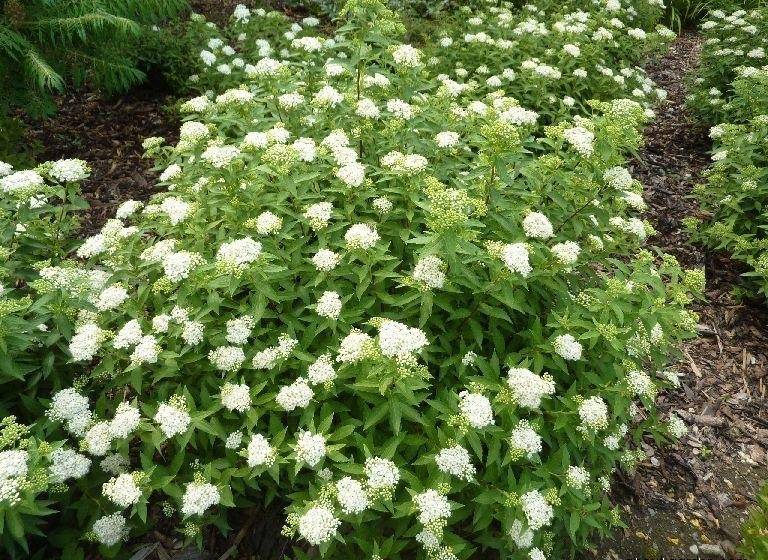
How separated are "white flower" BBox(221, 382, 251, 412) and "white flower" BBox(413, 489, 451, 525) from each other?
1.18 m

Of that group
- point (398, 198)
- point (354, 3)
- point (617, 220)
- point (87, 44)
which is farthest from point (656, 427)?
point (87, 44)

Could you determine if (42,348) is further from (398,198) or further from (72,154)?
(72,154)

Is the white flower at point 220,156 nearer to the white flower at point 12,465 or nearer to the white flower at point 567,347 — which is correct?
the white flower at point 12,465

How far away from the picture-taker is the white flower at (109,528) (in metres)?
3.32

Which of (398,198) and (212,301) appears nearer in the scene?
(212,301)

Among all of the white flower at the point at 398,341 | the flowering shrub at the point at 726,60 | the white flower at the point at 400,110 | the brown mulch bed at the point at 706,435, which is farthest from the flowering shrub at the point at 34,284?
the flowering shrub at the point at 726,60

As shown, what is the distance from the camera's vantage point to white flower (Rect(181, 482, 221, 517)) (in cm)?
307

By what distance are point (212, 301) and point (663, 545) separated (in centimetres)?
421

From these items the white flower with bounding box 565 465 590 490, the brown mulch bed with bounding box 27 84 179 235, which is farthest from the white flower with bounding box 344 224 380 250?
the brown mulch bed with bounding box 27 84 179 235

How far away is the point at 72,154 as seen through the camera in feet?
24.2

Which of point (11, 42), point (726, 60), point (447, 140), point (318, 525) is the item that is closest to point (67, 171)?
point (11, 42)

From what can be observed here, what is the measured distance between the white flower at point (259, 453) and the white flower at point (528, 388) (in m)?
1.54

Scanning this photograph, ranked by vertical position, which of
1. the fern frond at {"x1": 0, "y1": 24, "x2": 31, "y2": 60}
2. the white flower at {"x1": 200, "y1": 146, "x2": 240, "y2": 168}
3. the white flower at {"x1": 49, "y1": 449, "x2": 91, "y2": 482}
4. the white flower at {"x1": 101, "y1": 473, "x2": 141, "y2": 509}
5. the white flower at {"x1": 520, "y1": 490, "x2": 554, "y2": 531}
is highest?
the fern frond at {"x1": 0, "y1": 24, "x2": 31, "y2": 60}

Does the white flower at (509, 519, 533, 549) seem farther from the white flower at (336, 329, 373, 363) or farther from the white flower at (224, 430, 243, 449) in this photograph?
the white flower at (224, 430, 243, 449)
